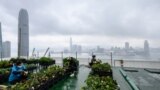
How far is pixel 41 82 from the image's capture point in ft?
21.5

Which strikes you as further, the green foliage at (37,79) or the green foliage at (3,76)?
the green foliage at (3,76)

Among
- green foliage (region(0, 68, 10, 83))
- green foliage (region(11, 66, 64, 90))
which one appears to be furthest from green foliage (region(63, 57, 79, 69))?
green foliage (region(0, 68, 10, 83))

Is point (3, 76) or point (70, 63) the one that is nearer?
point (3, 76)

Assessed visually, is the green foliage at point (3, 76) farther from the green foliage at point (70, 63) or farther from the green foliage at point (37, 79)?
the green foliage at point (70, 63)

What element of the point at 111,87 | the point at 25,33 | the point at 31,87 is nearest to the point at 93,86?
the point at 111,87

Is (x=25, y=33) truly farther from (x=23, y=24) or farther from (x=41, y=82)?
(x=41, y=82)

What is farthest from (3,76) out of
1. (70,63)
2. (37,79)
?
(70,63)

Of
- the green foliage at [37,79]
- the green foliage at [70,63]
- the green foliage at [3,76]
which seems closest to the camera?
the green foliage at [37,79]

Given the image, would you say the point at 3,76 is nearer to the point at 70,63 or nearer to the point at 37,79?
the point at 37,79

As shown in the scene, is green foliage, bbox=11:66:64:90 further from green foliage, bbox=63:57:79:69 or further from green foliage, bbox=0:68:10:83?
green foliage, bbox=0:68:10:83

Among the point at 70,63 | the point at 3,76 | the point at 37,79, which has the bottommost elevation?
the point at 3,76

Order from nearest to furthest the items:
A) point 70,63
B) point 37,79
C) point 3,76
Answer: point 37,79 < point 3,76 < point 70,63

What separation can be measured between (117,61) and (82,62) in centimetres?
235

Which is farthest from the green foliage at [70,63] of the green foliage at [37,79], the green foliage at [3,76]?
the green foliage at [3,76]
